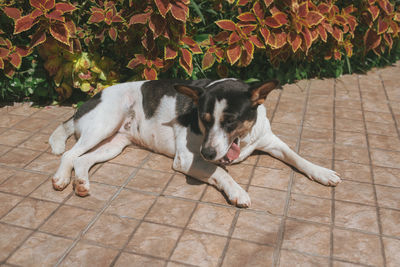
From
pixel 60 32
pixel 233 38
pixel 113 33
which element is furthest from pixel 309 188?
pixel 60 32

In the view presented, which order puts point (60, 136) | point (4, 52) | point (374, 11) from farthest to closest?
point (374, 11) → point (4, 52) → point (60, 136)

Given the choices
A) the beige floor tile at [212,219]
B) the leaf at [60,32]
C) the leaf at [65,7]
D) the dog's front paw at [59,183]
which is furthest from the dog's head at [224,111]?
the leaf at [65,7]

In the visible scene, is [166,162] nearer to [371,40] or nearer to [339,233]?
[339,233]

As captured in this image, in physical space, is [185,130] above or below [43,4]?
below

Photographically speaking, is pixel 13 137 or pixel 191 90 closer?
pixel 191 90

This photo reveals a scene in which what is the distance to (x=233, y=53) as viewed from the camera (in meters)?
5.14

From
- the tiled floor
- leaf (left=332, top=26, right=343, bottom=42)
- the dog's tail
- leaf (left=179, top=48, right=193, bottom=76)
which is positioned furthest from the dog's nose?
leaf (left=332, top=26, right=343, bottom=42)

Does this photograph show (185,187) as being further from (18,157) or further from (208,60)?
(208,60)

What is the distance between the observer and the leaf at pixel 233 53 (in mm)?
5102

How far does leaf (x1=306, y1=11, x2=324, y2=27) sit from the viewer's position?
544 cm

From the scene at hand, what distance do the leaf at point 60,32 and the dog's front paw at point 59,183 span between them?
6.18 ft

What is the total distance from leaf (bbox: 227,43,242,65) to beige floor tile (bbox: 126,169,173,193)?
2.08m

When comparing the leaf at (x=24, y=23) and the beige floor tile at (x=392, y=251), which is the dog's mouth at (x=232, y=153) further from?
the leaf at (x=24, y=23)

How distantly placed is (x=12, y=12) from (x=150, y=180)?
277cm
